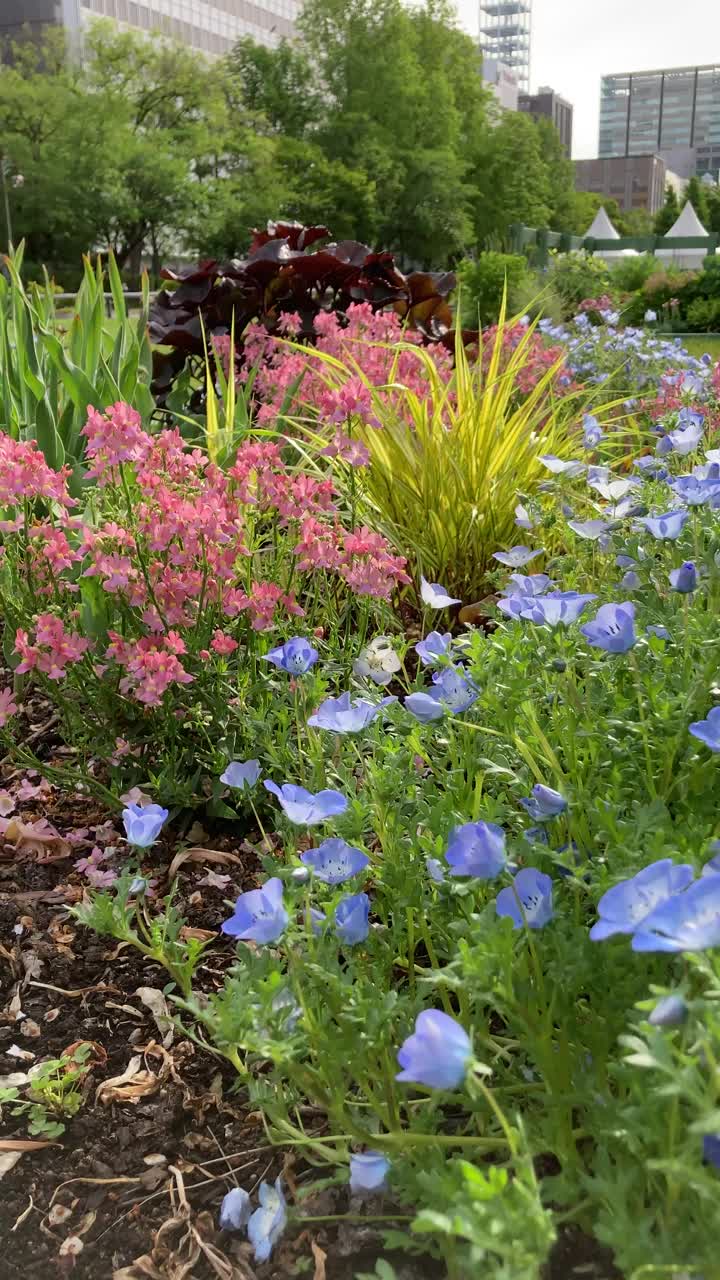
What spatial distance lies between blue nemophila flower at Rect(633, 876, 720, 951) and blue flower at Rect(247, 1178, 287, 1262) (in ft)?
2.07

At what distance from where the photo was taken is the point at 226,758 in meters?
2.06

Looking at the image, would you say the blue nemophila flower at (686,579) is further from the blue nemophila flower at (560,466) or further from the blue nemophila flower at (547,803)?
the blue nemophila flower at (560,466)

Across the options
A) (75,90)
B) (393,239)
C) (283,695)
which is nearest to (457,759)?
(283,695)

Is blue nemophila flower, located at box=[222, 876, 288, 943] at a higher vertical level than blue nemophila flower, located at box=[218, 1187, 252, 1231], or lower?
higher

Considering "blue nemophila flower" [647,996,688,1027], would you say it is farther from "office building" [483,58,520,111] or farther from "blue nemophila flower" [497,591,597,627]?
"office building" [483,58,520,111]

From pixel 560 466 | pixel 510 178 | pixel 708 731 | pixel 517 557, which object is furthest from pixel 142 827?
pixel 510 178

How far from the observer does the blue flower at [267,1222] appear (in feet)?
3.78

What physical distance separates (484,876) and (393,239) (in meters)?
55.0

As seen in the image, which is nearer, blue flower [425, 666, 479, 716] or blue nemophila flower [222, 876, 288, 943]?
blue nemophila flower [222, 876, 288, 943]

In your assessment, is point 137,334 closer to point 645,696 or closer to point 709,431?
point 709,431

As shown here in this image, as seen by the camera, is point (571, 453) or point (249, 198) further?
point (249, 198)

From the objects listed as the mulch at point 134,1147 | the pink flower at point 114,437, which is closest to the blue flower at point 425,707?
the mulch at point 134,1147

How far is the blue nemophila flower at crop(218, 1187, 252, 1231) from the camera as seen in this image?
1211 millimetres

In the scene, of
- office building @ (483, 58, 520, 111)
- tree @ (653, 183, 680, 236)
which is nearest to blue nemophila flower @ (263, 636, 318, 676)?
tree @ (653, 183, 680, 236)
